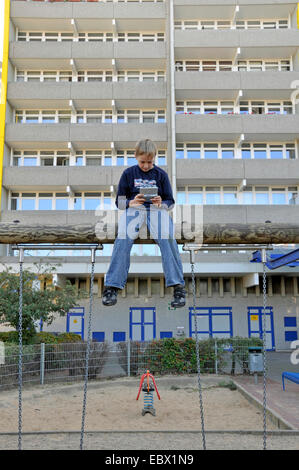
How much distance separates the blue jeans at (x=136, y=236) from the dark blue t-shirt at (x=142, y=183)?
0.18 metres

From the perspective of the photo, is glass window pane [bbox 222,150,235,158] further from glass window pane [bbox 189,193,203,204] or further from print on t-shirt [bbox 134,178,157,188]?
print on t-shirt [bbox 134,178,157,188]

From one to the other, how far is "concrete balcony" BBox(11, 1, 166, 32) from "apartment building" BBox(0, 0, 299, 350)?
61 mm

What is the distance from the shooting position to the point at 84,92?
88.4ft

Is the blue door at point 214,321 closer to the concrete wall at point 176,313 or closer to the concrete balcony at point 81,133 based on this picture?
the concrete wall at point 176,313

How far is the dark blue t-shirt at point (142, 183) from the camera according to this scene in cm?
405

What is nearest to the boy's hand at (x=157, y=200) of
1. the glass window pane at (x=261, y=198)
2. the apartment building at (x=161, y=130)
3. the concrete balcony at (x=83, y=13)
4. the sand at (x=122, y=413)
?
the sand at (x=122, y=413)

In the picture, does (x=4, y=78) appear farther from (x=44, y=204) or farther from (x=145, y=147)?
(x=145, y=147)

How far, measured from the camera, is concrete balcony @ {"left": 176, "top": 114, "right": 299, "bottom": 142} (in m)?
26.3

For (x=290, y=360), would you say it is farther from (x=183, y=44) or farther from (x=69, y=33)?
(x=69, y=33)

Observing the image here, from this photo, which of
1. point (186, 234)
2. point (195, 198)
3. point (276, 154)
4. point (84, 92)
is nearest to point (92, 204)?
point (195, 198)

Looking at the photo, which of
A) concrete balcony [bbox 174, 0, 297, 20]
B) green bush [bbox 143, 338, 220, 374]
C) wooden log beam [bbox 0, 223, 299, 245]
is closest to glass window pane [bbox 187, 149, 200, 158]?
concrete balcony [bbox 174, 0, 297, 20]

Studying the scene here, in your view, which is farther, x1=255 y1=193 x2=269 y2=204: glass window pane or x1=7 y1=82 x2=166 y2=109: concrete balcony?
x1=255 y1=193 x2=269 y2=204: glass window pane

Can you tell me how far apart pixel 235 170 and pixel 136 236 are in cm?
2270
